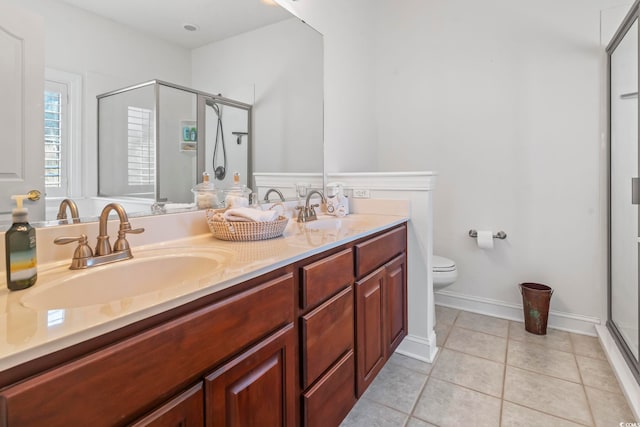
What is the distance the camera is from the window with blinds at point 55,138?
905 mm

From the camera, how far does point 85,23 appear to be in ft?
3.23

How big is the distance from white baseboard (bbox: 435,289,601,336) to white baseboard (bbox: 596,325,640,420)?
9cm

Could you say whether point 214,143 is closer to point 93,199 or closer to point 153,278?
point 93,199

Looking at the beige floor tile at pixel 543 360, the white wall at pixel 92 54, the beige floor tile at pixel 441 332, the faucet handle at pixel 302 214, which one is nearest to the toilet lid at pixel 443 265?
the beige floor tile at pixel 441 332

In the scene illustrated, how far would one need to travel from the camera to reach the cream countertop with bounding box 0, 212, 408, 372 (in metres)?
0.48

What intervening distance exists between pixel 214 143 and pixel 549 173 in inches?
88.1

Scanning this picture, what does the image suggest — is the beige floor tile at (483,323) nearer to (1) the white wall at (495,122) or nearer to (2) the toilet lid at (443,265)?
(1) the white wall at (495,122)

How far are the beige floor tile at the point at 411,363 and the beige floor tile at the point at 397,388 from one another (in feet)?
0.11

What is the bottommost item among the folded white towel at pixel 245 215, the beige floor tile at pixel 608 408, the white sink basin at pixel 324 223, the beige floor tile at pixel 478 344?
the beige floor tile at pixel 608 408

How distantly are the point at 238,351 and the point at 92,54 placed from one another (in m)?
0.98

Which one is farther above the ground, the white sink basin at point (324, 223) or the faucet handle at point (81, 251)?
the white sink basin at point (324, 223)

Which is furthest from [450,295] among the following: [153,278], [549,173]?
[153,278]

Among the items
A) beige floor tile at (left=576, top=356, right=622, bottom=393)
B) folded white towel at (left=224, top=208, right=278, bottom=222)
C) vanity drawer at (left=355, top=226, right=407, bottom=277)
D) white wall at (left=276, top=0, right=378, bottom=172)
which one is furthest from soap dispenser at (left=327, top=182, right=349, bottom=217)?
beige floor tile at (left=576, top=356, right=622, bottom=393)

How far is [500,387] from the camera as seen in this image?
5.45 feet
